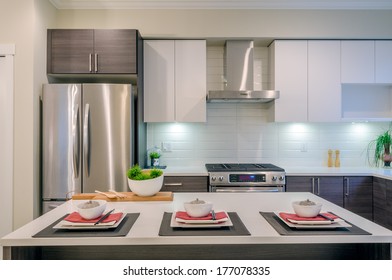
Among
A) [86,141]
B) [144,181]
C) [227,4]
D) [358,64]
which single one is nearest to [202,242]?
[144,181]

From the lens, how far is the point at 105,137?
2.93 meters

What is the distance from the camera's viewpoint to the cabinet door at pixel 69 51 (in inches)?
122

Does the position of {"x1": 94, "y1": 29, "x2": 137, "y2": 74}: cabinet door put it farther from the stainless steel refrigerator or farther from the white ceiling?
the white ceiling

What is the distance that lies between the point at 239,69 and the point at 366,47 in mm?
1528

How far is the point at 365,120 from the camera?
137 inches

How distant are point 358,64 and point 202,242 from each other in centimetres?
325

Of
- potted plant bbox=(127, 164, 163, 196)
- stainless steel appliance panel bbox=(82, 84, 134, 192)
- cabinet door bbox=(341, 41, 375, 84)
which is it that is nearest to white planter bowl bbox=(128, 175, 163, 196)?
potted plant bbox=(127, 164, 163, 196)

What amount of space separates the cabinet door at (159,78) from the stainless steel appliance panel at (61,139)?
2.78 ft

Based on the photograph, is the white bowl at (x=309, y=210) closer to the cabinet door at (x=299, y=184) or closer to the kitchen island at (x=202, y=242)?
the kitchen island at (x=202, y=242)

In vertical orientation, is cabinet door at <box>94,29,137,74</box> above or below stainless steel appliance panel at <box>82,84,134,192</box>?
above

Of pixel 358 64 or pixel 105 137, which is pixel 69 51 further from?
pixel 358 64

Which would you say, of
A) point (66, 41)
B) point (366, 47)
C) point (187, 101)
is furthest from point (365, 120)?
point (66, 41)

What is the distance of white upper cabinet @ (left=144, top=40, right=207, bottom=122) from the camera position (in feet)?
11.3

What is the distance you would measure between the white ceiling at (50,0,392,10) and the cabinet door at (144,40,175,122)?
0.42 meters
